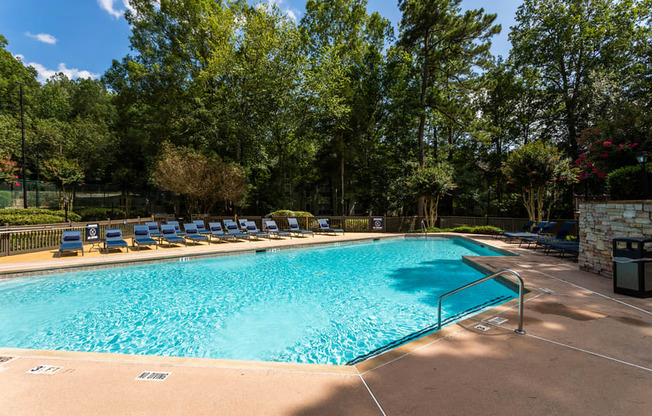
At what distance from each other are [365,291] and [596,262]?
556cm

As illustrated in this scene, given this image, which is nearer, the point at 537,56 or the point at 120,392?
the point at 120,392

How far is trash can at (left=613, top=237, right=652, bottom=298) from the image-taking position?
4934mm

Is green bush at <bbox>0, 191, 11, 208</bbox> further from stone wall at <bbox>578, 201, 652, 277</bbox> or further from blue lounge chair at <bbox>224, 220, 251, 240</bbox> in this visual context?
stone wall at <bbox>578, 201, 652, 277</bbox>

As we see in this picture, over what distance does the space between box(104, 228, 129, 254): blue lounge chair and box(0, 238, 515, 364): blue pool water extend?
206 cm

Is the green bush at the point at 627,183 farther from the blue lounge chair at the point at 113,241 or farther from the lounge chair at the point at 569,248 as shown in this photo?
the blue lounge chair at the point at 113,241

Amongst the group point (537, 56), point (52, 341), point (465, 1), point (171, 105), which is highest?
point (465, 1)

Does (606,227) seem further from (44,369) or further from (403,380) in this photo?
(44,369)

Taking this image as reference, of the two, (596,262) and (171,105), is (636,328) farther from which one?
(171,105)

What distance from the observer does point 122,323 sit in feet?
18.0

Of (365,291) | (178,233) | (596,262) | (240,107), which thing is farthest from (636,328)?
(240,107)

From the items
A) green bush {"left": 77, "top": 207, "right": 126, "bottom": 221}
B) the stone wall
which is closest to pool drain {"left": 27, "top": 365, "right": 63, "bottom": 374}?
the stone wall

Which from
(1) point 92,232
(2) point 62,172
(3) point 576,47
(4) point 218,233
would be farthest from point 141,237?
(3) point 576,47

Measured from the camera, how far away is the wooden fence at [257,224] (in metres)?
10.6

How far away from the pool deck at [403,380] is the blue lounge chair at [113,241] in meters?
8.40
